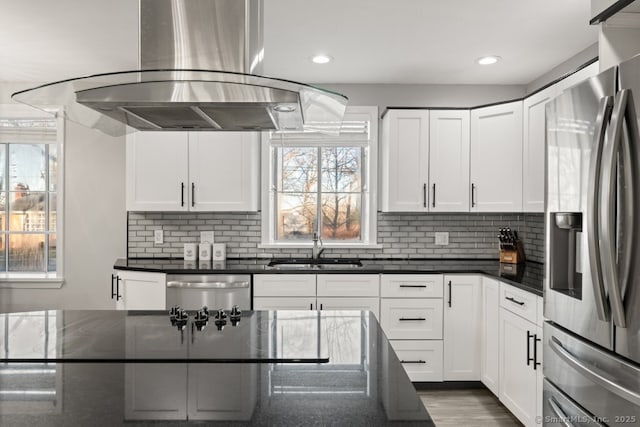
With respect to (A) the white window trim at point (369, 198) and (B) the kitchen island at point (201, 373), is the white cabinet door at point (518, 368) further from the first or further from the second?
(A) the white window trim at point (369, 198)

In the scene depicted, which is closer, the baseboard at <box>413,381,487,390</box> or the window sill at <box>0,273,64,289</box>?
the baseboard at <box>413,381,487,390</box>

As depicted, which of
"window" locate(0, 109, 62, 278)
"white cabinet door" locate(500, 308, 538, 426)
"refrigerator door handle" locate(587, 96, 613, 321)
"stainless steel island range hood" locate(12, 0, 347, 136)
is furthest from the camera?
"window" locate(0, 109, 62, 278)

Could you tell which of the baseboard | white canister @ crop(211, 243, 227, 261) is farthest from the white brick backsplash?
the baseboard

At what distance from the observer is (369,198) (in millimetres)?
4324

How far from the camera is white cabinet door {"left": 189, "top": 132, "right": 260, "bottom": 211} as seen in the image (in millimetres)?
3939

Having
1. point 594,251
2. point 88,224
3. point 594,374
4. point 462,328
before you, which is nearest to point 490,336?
point 462,328

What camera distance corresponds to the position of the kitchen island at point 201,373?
1.15 metres

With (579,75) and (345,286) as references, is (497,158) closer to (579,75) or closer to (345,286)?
(579,75)

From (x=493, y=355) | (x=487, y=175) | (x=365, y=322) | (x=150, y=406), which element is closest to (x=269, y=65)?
(x=487, y=175)

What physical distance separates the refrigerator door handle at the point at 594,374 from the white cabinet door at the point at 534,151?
4.63 ft

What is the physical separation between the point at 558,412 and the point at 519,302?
0.95 m

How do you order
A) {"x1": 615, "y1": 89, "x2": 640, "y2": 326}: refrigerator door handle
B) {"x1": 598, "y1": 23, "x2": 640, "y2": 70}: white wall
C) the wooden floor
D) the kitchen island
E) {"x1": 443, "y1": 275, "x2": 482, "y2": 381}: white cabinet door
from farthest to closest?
{"x1": 443, "y1": 275, "x2": 482, "y2": 381}: white cabinet door → the wooden floor → {"x1": 598, "y1": 23, "x2": 640, "y2": 70}: white wall → {"x1": 615, "y1": 89, "x2": 640, "y2": 326}: refrigerator door handle → the kitchen island

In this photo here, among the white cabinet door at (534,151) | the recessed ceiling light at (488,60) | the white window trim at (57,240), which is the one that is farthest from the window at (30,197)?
the white cabinet door at (534,151)

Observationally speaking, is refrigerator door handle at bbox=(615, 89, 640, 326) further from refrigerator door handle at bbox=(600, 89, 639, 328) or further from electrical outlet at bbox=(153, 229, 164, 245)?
electrical outlet at bbox=(153, 229, 164, 245)
